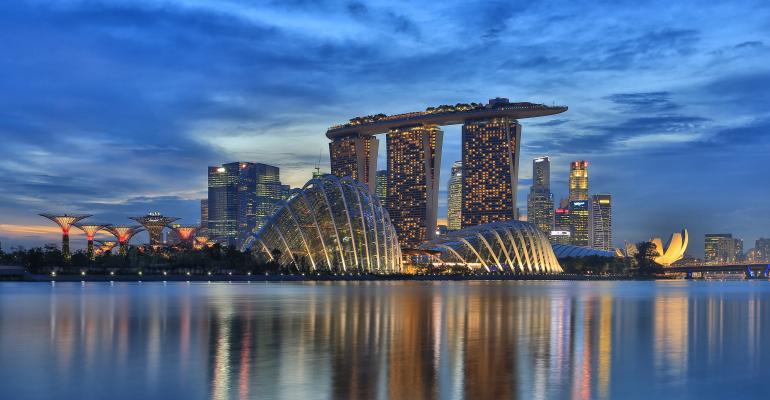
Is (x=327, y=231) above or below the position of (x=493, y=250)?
above

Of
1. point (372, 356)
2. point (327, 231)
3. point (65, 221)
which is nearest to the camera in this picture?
point (372, 356)

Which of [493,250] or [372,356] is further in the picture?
[493,250]

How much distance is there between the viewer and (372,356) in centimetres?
2469

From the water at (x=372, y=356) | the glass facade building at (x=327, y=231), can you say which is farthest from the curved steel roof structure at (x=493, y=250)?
the water at (x=372, y=356)

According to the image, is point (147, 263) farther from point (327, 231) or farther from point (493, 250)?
point (493, 250)

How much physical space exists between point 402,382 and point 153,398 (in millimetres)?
5558

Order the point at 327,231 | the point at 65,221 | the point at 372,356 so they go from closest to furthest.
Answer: the point at 372,356 → the point at 327,231 → the point at 65,221

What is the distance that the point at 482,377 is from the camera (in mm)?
20641

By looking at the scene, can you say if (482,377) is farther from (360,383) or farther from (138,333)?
(138,333)

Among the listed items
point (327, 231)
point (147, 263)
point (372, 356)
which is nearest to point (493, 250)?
point (327, 231)

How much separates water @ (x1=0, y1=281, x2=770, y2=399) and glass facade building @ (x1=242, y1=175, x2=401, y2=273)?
313 feet

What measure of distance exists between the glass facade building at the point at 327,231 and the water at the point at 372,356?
313 feet

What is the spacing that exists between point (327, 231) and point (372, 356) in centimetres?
11604

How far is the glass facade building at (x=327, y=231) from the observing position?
13912 centimetres
